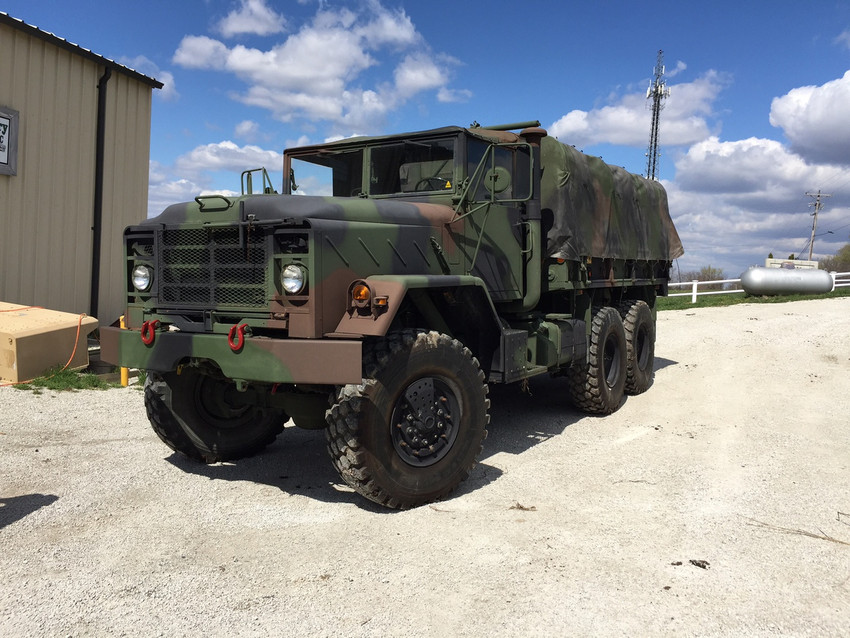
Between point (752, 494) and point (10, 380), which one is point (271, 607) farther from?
point (10, 380)

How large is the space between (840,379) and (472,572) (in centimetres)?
748

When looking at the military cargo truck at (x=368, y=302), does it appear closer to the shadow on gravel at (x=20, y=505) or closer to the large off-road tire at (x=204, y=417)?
the large off-road tire at (x=204, y=417)

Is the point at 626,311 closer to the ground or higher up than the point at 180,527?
higher up

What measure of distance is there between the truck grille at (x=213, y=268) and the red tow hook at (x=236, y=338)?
24cm

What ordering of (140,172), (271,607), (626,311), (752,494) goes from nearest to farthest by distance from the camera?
(271,607) → (752,494) → (626,311) → (140,172)

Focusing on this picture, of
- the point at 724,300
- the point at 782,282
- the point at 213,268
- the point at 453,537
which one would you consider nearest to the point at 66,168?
the point at 213,268

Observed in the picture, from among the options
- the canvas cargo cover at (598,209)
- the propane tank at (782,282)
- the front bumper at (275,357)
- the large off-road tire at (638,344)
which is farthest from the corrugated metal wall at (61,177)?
the propane tank at (782,282)

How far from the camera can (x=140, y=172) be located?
1102cm

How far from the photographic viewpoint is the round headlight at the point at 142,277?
4898mm

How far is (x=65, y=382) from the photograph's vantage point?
8.15 metres

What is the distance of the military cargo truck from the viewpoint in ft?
13.5

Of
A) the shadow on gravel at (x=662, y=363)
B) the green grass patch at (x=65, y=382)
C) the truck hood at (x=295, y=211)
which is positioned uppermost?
the truck hood at (x=295, y=211)

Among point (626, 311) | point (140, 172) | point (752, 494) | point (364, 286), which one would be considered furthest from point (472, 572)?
point (140, 172)

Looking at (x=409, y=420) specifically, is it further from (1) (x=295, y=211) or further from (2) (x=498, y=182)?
(2) (x=498, y=182)
